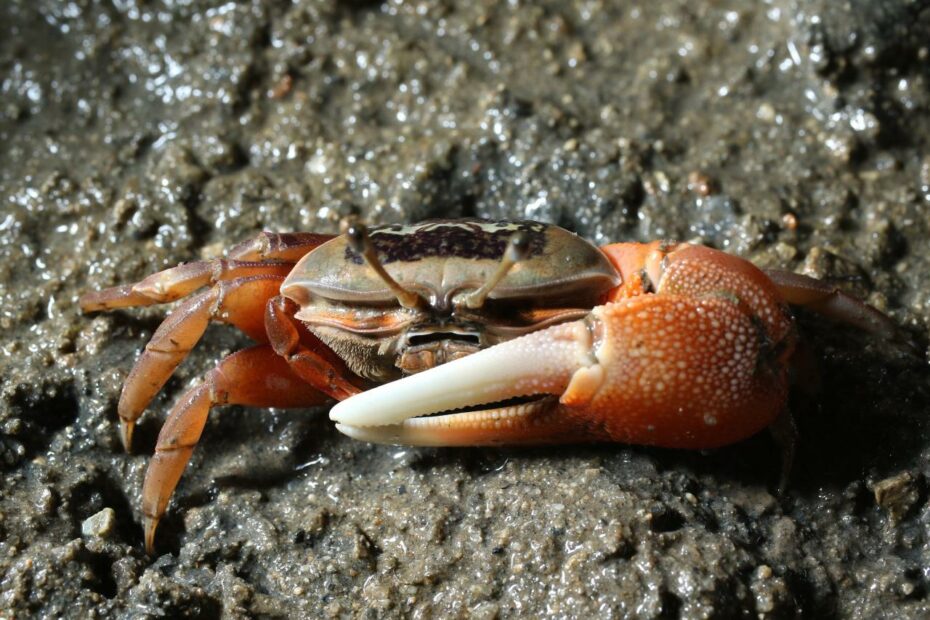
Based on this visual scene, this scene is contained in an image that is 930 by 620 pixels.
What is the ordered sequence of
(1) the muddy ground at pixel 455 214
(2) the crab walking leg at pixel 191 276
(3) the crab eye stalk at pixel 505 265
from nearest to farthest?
1. (3) the crab eye stalk at pixel 505 265
2. (1) the muddy ground at pixel 455 214
3. (2) the crab walking leg at pixel 191 276

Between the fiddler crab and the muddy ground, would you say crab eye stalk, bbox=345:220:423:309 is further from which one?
the muddy ground

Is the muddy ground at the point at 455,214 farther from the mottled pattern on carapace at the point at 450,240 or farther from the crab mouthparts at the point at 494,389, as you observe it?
the mottled pattern on carapace at the point at 450,240

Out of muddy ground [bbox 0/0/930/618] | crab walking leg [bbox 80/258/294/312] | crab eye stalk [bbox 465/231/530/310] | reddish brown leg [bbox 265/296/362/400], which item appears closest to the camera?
crab eye stalk [bbox 465/231/530/310]

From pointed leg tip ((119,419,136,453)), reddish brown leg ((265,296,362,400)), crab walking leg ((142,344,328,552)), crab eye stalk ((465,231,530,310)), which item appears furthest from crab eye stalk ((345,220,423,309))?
pointed leg tip ((119,419,136,453))

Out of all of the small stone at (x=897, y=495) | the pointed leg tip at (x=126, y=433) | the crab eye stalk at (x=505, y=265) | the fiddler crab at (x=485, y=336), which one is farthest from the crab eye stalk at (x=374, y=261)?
the small stone at (x=897, y=495)

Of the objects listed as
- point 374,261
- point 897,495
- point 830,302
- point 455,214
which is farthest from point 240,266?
point 897,495
